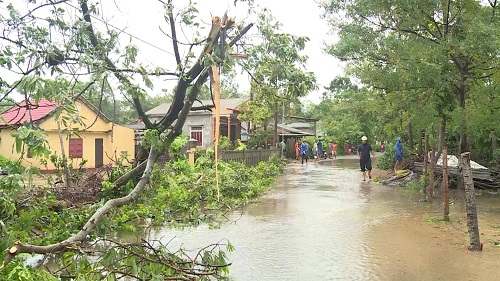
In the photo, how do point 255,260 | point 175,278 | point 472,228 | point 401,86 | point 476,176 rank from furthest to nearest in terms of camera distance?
point 476,176
point 401,86
point 472,228
point 255,260
point 175,278

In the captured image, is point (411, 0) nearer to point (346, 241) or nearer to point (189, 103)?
point (346, 241)

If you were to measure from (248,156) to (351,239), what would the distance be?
12.8 meters

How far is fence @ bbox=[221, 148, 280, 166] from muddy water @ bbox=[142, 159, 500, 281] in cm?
593

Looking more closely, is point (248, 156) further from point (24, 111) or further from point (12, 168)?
point (12, 168)

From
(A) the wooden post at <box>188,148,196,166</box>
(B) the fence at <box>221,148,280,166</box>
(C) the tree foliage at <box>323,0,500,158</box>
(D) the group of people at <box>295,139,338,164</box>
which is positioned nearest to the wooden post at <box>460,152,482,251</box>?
(C) the tree foliage at <box>323,0,500,158</box>

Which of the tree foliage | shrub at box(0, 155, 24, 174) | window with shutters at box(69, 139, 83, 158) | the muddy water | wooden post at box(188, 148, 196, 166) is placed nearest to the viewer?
shrub at box(0, 155, 24, 174)

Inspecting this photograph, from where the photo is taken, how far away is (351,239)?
24.7 ft

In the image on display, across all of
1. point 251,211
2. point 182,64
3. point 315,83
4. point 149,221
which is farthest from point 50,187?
point 315,83

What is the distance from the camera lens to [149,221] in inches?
329

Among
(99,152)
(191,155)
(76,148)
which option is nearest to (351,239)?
(191,155)

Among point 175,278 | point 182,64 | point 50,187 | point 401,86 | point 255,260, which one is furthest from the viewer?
point 401,86

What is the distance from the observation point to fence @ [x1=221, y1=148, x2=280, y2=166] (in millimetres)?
17969

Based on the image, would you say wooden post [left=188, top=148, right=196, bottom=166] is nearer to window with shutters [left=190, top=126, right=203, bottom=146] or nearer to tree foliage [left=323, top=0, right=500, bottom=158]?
tree foliage [left=323, top=0, right=500, bottom=158]

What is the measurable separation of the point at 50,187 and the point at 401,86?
8.42 meters
